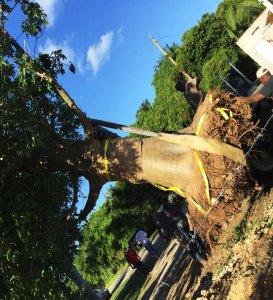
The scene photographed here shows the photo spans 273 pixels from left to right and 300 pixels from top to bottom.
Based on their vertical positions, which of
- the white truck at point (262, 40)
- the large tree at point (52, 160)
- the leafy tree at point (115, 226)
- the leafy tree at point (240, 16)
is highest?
the leafy tree at point (240, 16)

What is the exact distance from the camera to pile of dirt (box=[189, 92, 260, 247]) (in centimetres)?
895

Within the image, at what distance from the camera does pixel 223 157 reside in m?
8.88

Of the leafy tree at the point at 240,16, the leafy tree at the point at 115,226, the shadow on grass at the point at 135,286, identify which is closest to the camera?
the shadow on grass at the point at 135,286

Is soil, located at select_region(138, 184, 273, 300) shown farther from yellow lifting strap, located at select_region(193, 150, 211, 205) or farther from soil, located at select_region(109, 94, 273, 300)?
yellow lifting strap, located at select_region(193, 150, 211, 205)

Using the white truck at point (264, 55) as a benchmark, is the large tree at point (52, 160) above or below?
below

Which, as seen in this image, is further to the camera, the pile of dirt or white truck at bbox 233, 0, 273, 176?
white truck at bbox 233, 0, 273, 176

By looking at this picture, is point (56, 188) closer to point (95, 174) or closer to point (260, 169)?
point (95, 174)

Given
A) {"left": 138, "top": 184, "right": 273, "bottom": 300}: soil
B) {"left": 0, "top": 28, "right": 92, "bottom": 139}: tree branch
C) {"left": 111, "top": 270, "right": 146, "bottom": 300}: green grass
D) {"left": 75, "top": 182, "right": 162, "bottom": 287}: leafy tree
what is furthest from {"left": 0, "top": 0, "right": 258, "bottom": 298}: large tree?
{"left": 75, "top": 182, "right": 162, "bottom": 287}: leafy tree

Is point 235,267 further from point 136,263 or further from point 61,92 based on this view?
point 136,263

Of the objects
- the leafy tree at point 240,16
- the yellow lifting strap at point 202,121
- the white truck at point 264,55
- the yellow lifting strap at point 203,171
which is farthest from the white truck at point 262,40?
the leafy tree at point 240,16

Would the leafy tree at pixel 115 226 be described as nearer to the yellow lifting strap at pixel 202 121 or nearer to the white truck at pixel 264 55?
the white truck at pixel 264 55

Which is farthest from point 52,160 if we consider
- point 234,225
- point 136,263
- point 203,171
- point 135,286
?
point 135,286

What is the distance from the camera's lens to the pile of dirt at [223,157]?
895 cm

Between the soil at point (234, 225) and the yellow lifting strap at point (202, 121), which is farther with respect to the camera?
the yellow lifting strap at point (202, 121)
